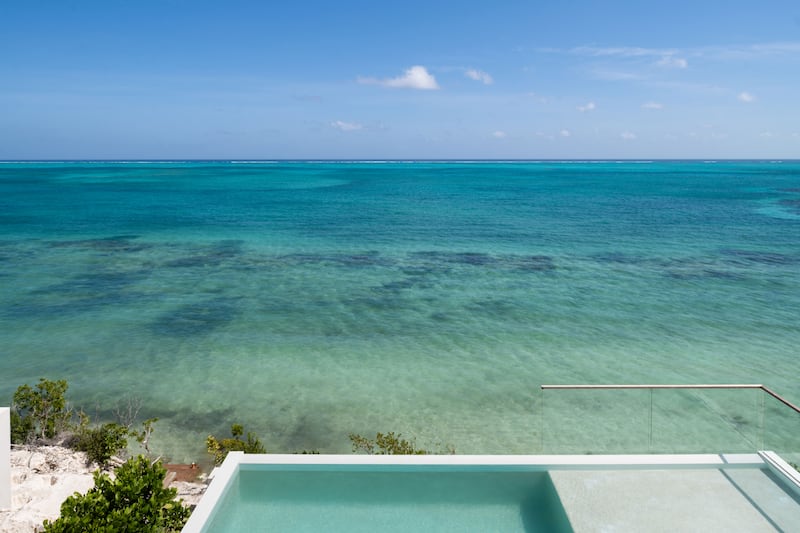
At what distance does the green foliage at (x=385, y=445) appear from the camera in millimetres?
8656

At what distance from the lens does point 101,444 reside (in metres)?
8.02

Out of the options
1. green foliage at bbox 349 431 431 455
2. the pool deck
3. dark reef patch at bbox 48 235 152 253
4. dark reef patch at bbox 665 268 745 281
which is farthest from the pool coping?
dark reef patch at bbox 48 235 152 253

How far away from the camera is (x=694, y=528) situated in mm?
5160

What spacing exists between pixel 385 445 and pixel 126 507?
448cm

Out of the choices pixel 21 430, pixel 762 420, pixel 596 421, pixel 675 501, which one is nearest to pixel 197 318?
pixel 21 430

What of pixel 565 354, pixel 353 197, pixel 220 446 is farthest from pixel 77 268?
pixel 353 197

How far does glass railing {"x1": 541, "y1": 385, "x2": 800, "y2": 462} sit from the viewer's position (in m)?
6.26

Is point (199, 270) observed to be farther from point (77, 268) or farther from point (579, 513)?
point (579, 513)

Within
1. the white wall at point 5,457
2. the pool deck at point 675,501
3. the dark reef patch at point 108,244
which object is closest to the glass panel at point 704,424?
the pool deck at point 675,501

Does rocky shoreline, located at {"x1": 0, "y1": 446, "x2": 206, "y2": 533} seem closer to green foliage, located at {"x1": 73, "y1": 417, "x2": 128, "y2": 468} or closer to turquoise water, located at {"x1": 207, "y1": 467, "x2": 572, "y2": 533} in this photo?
green foliage, located at {"x1": 73, "y1": 417, "x2": 128, "y2": 468}

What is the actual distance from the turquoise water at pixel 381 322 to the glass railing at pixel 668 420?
3.00m

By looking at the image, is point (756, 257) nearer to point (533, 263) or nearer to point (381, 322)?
point (533, 263)

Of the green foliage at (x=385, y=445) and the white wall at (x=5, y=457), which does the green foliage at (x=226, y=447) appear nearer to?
the green foliage at (x=385, y=445)

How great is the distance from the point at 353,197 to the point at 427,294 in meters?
37.4
